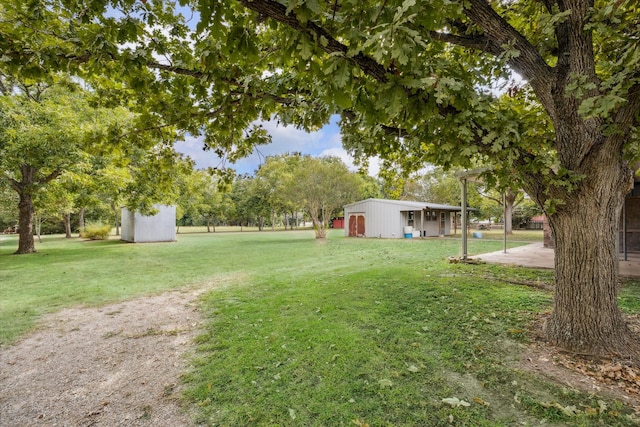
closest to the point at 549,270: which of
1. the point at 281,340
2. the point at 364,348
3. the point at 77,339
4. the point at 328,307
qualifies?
the point at 328,307

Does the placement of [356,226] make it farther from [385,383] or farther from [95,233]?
[385,383]

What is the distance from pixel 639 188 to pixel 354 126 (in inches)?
449

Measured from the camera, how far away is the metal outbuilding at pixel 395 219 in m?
22.0

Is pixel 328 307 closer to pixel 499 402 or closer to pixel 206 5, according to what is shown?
pixel 499 402

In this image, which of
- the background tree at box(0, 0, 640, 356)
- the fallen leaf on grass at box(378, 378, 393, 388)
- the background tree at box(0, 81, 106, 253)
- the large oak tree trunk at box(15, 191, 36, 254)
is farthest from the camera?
the large oak tree trunk at box(15, 191, 36, 254)

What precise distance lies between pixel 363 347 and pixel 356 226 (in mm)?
21482

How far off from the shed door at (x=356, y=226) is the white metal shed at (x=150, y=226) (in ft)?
45.9

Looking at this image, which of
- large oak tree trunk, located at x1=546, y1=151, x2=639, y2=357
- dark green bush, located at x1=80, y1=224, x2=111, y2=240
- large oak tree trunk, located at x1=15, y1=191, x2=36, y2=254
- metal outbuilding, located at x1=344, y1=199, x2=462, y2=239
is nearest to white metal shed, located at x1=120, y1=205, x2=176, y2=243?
dark green bush, located at x1=80, y1=224, x2=111, y2=240

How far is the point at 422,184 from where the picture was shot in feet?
115

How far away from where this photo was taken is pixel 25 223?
14133 millimetres

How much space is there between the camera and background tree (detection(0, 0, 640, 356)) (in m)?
2.27

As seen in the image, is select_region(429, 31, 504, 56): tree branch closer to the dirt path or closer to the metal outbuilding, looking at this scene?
the dirt path

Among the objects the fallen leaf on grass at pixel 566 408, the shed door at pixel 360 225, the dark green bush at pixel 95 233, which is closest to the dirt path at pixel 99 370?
the fallen leaf on grass at pixel 566 408

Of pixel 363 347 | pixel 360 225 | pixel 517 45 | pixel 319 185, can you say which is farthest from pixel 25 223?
pixel 360 225
